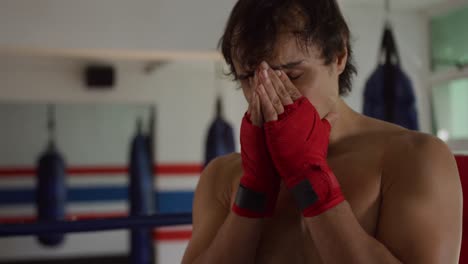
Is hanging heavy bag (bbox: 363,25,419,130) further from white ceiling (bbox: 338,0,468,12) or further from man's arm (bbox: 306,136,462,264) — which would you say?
man's arm (bbox: 306,136,462,264)

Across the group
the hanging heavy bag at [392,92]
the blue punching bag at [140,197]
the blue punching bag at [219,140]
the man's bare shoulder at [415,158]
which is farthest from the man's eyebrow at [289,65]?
the blue punching bag at [140,197]

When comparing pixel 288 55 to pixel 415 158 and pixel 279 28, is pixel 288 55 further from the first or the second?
pixel 415 158

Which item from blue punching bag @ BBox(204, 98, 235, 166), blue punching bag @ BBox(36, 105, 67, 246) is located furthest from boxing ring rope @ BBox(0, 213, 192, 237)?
blue punching bag @ BBox(36, 105, 67, 246)

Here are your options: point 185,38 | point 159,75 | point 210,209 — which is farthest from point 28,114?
point 210,209

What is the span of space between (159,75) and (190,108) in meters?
0.48

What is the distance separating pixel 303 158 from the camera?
89 cm

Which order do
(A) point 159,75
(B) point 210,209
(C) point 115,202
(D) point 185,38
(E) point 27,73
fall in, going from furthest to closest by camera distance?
(C) point 115,202, (A) point 159,75, (E) point 27,73, (D) point 185,38, (B) point 210,209

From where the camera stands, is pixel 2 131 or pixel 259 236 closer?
pixel 259 236

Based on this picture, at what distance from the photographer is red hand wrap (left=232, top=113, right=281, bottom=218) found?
0.94 metres

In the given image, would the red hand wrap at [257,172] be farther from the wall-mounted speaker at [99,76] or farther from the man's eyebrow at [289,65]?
the wall-mounted speaker at [99,76]

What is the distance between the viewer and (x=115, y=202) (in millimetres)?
6199

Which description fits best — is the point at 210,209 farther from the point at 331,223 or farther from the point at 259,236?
the point at 331,223

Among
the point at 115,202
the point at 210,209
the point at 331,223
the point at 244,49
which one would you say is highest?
the point at 244,49

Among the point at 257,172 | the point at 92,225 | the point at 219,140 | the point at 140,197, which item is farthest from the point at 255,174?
the point at 140,197
